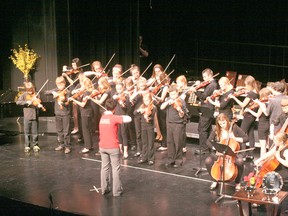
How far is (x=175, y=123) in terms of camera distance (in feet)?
35.6

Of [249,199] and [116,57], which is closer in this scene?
[249,199]

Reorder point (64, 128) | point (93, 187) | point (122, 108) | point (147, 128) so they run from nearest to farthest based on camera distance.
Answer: point (93, 187) < point (147, 128) < point (122, 108) < point (64, 128)

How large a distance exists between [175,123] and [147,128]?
594mm

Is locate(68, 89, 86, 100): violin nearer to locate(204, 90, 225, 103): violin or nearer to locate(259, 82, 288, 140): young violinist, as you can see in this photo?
locate(204, 90, 225, 103): violin

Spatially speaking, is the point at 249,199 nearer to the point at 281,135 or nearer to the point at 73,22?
the point at 281,135

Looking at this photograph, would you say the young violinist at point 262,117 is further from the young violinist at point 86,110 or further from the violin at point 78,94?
the violin at point 78,94

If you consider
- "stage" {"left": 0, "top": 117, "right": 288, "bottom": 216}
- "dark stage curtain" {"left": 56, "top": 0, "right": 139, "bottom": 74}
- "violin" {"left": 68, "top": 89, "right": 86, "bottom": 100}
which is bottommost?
"stage" {"left": 0, "top": 117, "right": 288, "bottom": 216}

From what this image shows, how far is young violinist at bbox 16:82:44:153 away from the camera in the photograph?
38.7 feet

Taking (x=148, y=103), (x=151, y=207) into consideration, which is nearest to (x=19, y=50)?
(x=148, y=103)

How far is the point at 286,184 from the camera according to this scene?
32.3 feet

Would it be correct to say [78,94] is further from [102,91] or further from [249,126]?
[249,126]

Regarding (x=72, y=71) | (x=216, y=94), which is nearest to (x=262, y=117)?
(x=216, y=94)

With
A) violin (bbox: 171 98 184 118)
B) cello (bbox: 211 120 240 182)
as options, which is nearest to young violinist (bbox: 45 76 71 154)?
violin (bbox: 171 98 184 118)

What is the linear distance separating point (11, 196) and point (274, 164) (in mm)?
4383
